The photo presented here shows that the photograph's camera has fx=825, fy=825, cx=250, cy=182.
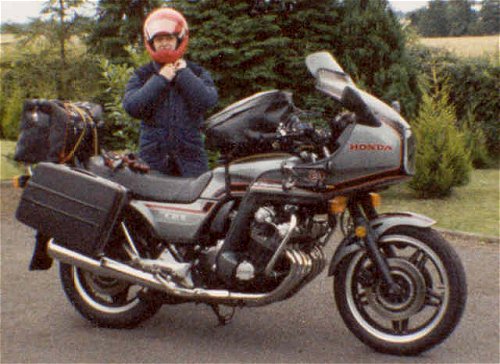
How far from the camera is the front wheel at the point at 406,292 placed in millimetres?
4488

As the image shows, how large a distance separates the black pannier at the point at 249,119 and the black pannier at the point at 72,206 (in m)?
0.71

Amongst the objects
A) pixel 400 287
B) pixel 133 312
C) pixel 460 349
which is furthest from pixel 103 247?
pixel 460 349

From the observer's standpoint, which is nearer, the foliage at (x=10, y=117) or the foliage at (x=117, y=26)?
the foliage at (x=117, y=26)

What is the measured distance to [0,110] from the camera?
68.2 ft

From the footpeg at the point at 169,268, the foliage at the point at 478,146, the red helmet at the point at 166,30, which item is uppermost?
the red helmet at the point at 166,30

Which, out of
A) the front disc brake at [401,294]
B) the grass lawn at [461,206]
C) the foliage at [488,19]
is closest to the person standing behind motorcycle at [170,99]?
the front disc brake at [401,294]

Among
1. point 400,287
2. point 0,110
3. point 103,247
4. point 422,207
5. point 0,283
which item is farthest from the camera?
point 0,110

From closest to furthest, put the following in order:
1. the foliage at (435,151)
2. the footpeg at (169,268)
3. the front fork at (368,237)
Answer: the front fork at (368,237), the footpeg at (169,268), the foliage at (435,151)

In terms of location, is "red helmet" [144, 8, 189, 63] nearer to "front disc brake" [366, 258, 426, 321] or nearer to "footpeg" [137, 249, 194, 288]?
"footpeg" [137, 249, 194, 288]

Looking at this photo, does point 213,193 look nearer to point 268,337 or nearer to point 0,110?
point 268,337

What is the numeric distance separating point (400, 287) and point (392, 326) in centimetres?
33

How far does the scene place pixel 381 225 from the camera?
4.64 meters

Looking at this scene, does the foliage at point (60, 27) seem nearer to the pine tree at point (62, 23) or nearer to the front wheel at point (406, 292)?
the pine tree at point (62, 23)

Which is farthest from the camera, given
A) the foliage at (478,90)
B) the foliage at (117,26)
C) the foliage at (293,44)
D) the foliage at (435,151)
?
the foliage at (478,90)
